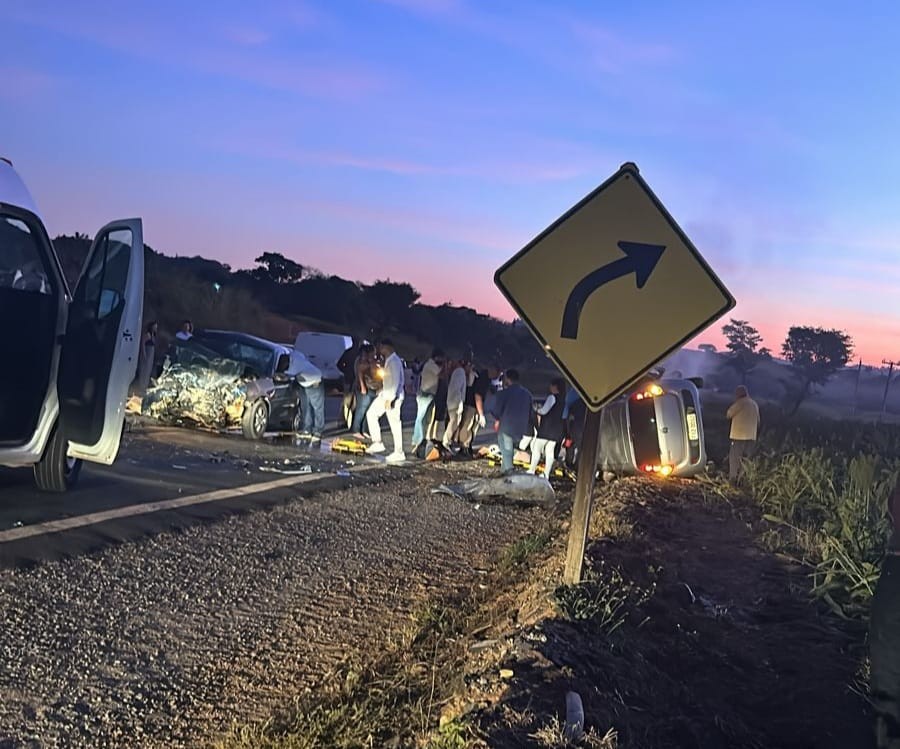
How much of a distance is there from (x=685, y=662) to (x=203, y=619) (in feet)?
8.80

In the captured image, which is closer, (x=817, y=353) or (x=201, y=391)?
(x=201, y=391)

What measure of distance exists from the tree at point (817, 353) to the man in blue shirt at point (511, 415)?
53629mm

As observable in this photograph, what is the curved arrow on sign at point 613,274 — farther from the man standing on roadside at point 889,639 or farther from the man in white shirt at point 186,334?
the man in white shirt at point 186,334

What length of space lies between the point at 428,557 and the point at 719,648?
2649mm

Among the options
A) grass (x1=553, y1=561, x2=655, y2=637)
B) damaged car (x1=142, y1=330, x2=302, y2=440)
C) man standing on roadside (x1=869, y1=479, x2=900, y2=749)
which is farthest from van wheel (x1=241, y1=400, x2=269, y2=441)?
man standing on roadside (x1=869, y1=479, x2=900, y2=749)

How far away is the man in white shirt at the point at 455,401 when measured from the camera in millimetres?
14875

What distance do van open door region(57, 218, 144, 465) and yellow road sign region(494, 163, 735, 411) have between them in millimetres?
3676

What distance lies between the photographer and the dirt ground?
3648mm

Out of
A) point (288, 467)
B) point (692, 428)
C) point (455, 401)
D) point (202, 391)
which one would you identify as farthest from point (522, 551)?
point (202, 391)

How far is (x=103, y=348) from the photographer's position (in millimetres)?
7172

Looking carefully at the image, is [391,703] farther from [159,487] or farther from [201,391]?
[201,391]

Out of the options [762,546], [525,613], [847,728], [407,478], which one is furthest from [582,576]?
[407,478]

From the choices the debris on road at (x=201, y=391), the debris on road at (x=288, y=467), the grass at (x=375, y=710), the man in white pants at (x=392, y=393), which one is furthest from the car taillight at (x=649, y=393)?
the grass at (x=375, y=710)

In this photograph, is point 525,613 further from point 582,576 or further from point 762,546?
point 762,546
